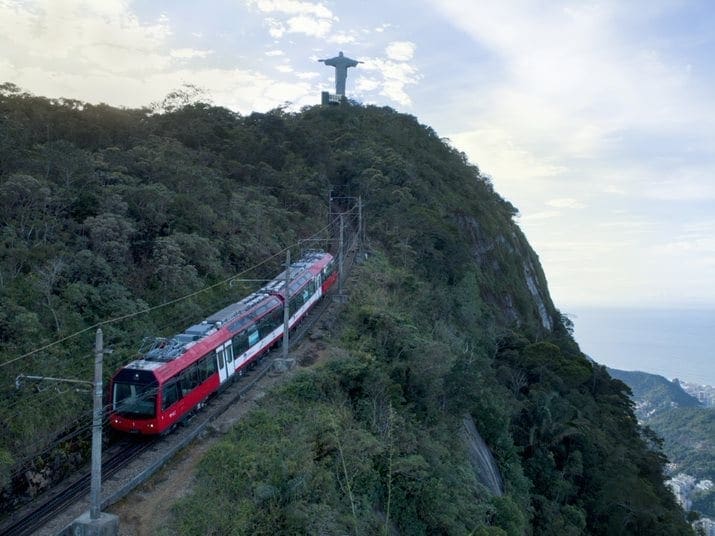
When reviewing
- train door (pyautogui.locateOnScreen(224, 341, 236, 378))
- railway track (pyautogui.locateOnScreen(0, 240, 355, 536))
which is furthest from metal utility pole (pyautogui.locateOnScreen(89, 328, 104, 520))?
train door (pyautogui.locateOnScreen(224, 341, 236, 378))

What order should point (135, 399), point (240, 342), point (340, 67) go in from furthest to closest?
point (340, 67) < point (240, 342) < point (135, 399)

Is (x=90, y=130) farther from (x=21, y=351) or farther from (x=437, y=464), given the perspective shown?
(x=437, y=464)

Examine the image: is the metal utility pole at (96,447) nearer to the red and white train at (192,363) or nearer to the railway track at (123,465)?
the railway track at (123,465)

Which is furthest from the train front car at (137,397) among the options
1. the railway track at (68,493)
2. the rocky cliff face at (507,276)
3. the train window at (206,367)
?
the rocky cliff face at (507,276)

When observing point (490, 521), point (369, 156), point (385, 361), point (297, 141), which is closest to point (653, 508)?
point (490, 521)

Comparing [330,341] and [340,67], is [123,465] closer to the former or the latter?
[330,341]

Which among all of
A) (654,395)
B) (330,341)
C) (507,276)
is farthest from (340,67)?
(654,395)

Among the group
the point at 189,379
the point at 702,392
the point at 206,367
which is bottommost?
the point at 702,392
